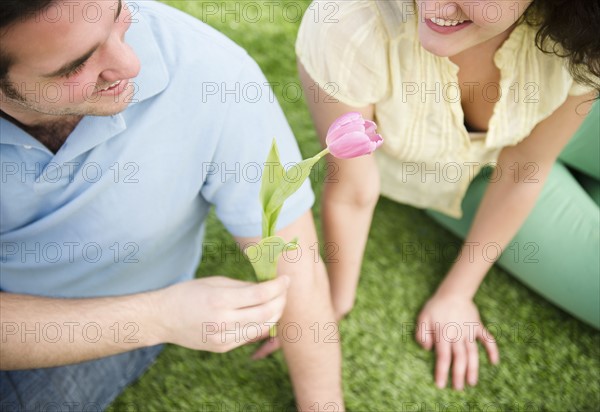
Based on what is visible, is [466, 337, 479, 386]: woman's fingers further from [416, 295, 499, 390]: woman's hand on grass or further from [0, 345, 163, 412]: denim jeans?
[0, 345, 163, 412]: denim jeans

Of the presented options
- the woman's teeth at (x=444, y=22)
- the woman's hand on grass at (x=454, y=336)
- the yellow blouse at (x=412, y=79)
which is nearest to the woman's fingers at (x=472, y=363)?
the woman's hand on grass at (x=454, y=336)

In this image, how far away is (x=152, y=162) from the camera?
39.9 inches

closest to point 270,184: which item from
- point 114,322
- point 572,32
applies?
point 114,322

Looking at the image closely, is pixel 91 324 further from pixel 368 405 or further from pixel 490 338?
pixel 490 338

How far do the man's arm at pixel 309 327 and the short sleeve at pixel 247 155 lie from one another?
39 mm

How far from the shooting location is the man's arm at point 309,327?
112cm

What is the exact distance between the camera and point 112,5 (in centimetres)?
85

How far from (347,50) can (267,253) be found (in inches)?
15.3

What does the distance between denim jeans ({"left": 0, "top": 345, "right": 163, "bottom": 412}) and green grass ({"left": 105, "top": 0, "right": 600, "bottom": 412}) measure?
0.23 ft

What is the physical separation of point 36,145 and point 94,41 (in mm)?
211

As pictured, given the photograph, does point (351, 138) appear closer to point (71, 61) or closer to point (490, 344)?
point (71, 61)

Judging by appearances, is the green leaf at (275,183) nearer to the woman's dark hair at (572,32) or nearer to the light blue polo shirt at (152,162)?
the light blue polo shirt at (152,162)

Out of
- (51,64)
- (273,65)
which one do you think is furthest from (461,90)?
(273,65)

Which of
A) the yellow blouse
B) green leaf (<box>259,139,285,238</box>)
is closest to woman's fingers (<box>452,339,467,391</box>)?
the yellow blouse
